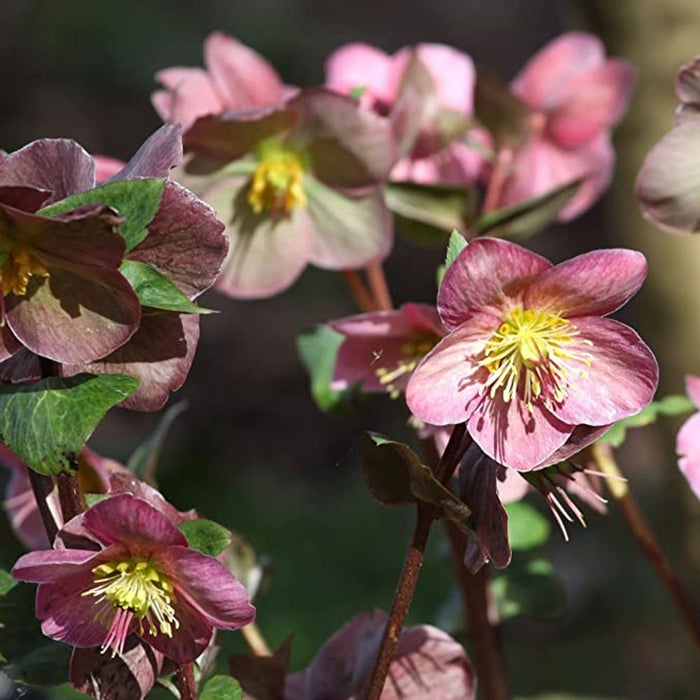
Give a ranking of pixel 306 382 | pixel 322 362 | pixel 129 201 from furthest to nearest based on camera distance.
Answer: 1. pixel 306 382
2. pixel 322 362
3. pixel 129 201

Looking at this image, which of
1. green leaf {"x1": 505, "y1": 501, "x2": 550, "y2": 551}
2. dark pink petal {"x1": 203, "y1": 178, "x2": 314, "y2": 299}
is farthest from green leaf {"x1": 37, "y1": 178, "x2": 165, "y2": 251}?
green leaf {"x1": 505, "y1": 501, "x2": 550, "y2": 551}

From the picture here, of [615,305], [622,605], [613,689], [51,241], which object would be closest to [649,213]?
[615,305]

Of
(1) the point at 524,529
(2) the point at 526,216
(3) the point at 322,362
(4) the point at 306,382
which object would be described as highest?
(2) the point at 526,216

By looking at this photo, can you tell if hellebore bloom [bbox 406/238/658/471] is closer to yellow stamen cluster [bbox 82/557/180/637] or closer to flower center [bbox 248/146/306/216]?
yellow stamen cluster [bbox 82/557/180/637]

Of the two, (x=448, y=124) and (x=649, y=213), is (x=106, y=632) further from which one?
(x=448, y=124)

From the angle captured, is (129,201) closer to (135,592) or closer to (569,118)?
(135,592)

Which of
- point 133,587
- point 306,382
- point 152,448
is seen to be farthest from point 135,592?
point 306,382

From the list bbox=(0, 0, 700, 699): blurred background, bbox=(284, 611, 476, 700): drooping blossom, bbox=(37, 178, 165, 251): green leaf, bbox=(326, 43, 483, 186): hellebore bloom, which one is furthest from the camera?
bbox=(0, 0, 700, 699): blurred background

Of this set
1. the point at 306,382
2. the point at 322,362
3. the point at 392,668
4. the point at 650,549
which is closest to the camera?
the point at 392,668
